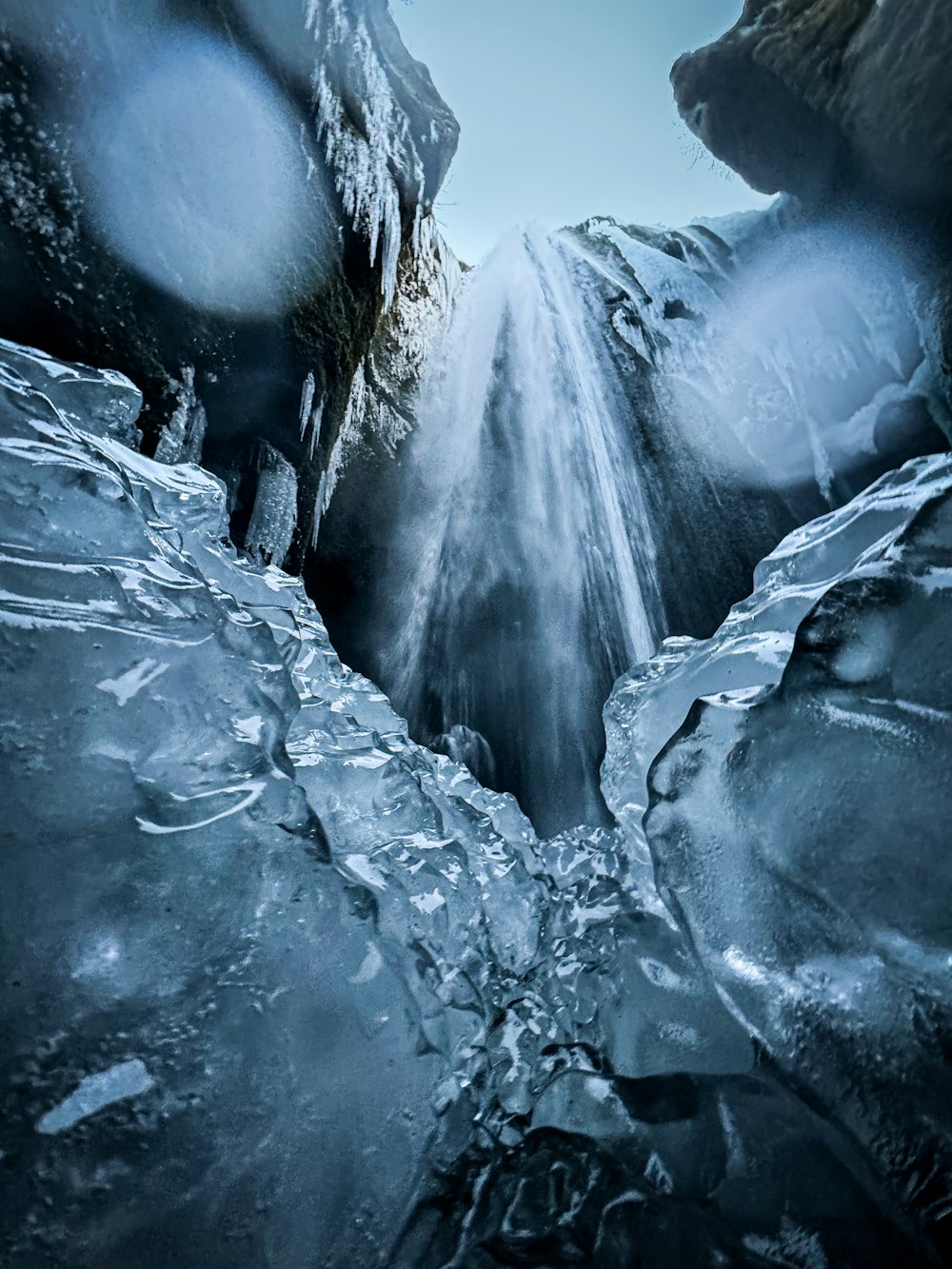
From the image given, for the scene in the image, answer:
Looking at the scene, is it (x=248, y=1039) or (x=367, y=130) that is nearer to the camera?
(x=248, y=1039)

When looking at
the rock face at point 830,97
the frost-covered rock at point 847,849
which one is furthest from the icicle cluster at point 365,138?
the frost-covered rock at point 847,849

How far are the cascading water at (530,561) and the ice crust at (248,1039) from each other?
943 cm

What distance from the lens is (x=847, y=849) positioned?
3.92 feet

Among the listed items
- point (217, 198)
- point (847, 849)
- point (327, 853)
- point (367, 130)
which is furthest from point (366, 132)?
point (847, 849)

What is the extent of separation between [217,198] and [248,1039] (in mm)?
5261

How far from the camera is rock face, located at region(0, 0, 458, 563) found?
328 cm

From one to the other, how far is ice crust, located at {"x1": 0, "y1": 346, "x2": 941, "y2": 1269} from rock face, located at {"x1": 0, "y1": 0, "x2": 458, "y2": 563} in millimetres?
2675

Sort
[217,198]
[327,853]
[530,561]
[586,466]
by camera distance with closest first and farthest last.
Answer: [327,853] → [217,198] → [586,466] → [530,561]

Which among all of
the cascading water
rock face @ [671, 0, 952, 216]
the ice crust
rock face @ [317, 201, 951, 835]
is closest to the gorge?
the ice crust

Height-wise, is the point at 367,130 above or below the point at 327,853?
above

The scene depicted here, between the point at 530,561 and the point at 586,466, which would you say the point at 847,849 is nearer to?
the point at 530,561

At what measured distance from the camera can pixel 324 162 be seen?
510cm

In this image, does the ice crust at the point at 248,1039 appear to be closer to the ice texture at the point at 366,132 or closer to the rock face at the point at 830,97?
the ice texture at the point at 366,132

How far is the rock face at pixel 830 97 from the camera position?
6.14 metres
